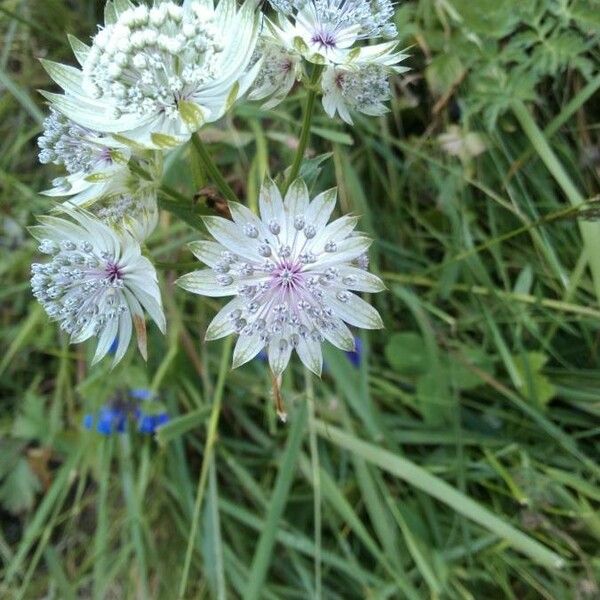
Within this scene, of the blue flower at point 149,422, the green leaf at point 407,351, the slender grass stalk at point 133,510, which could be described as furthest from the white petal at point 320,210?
the slender grass stalk at point 133,510

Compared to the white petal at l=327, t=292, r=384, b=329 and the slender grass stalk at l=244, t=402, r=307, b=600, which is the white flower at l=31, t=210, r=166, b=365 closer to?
the white petal at l=327, t=292, r=384, b=329

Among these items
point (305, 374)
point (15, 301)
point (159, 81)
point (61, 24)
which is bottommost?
point (305, 374)

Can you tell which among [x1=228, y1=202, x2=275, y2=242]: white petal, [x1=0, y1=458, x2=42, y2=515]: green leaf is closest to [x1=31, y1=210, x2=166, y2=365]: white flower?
[x1=228, y1=202, x2=275, y2=242]: white petal

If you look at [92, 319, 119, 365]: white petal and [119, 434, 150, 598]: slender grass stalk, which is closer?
[92, 319, 119, 365]: white petal

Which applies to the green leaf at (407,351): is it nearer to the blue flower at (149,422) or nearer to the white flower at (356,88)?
the blue flower at (149,422)

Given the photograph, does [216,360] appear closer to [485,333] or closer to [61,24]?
[485,333]

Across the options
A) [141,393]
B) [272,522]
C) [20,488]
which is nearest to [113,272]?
[272,522]

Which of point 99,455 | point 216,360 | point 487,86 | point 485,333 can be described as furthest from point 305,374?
Answer: point 487,86
